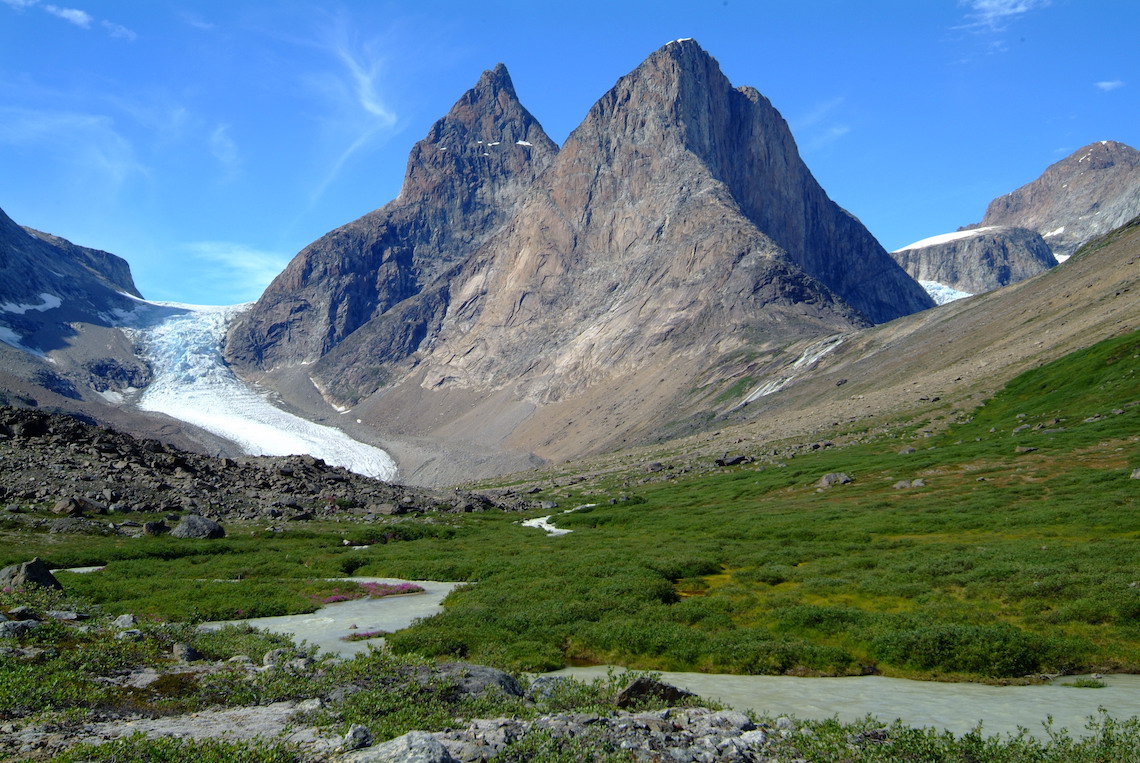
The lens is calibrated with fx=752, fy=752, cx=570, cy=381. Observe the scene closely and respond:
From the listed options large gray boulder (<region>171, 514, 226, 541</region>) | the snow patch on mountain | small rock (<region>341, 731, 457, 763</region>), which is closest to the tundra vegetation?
small rock (<region>341, 731, 457, 763</region>)

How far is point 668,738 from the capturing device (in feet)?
48.3

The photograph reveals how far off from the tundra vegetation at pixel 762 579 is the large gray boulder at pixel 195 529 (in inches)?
53.6

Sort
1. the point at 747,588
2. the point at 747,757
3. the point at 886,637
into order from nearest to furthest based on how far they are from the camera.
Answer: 1. the point at 747,757
2. the point at 886,637
3. the point at 747,588

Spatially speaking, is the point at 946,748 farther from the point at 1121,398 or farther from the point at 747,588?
the point at 1121,398

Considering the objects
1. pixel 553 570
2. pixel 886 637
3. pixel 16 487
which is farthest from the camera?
pixel 16 487

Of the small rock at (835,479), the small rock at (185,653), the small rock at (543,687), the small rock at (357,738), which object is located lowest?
the small rock at (543,687)

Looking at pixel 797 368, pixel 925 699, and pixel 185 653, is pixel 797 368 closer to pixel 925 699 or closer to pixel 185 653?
pixel 925 699

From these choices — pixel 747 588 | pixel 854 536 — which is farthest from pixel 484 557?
pixel 854 536

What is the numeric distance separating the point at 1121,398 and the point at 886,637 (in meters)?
71.3

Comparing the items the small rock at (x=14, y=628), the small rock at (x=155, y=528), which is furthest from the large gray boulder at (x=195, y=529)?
the small rock at (x=14, y=628)

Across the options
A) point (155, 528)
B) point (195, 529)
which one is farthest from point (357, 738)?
point (155, 528)

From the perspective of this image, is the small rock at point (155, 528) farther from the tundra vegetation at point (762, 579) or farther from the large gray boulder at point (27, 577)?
the large gray boulder at point (27, 577)

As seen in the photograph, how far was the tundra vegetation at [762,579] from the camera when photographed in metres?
21.0

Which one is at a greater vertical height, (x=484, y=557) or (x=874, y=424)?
(x=874, y=424)
